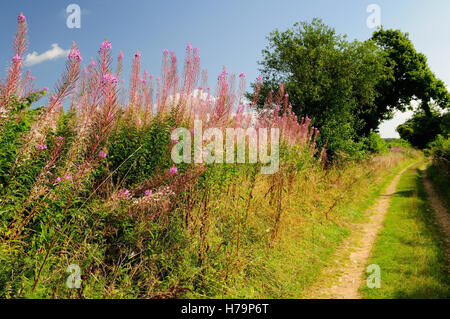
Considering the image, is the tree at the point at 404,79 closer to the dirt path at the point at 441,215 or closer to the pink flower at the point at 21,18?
the dirt path at the point at 441,215

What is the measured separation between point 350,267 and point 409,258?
1.43 meters

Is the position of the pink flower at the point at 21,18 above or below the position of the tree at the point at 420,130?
below

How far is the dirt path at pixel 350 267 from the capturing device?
15.9ft

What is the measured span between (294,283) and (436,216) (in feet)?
24.6

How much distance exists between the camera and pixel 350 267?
5836 mm

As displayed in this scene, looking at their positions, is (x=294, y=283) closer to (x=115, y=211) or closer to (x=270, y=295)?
(x=270, y=295)

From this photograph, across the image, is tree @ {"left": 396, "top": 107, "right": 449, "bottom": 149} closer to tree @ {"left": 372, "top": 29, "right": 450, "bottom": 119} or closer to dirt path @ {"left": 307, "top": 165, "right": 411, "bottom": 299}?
tree @ {"left": 372, "top": 29, "right": 450, "bottom": 119}

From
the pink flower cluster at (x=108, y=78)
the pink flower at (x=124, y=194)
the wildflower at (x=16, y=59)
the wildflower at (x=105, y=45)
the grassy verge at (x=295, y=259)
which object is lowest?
the grassy verge at (x=295, y=259)

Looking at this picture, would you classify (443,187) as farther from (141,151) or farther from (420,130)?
(420,130)

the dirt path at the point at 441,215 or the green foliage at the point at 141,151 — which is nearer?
the green foliage at the point at 141,151

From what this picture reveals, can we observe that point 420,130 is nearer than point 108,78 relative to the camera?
No

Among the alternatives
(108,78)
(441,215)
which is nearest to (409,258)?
(441,215)

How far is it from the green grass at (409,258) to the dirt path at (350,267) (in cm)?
18

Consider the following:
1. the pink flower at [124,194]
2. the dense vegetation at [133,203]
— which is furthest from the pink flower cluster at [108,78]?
the pink flower at [124,194]
